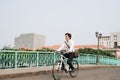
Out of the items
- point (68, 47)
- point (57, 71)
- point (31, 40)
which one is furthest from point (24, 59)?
point (31, 40)

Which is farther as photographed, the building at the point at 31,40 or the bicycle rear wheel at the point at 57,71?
the building at the point at 31,40

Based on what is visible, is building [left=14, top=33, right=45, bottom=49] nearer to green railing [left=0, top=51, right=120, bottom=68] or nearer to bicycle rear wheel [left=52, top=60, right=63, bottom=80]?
green railing [left=0, top=51, right=120, bottom=68]

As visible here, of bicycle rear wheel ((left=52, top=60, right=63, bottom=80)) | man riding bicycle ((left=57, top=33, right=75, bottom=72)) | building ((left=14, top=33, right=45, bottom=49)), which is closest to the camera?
bicycle rear wheel ((left=52, top=60, right=63, bottom=80))

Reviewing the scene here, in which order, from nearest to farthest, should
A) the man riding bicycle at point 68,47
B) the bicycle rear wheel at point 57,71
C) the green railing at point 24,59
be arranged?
the bicycle rear wheel at point 57,71
the man riding bicycle at point 68,47
the green railing at point 24,59

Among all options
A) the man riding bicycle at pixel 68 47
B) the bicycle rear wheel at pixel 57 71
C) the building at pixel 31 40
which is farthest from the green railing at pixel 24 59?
the building at pixel 31 40

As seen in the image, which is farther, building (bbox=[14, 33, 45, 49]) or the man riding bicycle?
building (bbox=[14, 33, 45, 49])

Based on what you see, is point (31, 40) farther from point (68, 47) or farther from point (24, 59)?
point (68, 47)

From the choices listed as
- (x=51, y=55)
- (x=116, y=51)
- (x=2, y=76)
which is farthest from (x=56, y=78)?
(x=116, y=51)

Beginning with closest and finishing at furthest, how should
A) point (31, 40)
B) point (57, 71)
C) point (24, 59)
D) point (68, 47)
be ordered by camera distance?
point (57, 71) < point (68, 47) < point (24, 59) < point (31, 40)

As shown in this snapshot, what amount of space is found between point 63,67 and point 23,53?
478cm

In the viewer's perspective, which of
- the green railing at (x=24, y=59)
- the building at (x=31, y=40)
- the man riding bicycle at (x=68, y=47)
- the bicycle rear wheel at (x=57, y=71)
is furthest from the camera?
the building at (x=31, y=40)

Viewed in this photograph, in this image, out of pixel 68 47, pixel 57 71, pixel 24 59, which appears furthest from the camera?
pixel 24 59

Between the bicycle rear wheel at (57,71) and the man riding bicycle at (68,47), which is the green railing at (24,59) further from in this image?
the bicycle rear wheel at (57,71)

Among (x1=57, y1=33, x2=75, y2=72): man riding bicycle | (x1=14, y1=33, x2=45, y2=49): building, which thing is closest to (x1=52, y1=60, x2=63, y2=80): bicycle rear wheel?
(x1=57, y1=33, x2=75, y2=72): man riding bicycle
